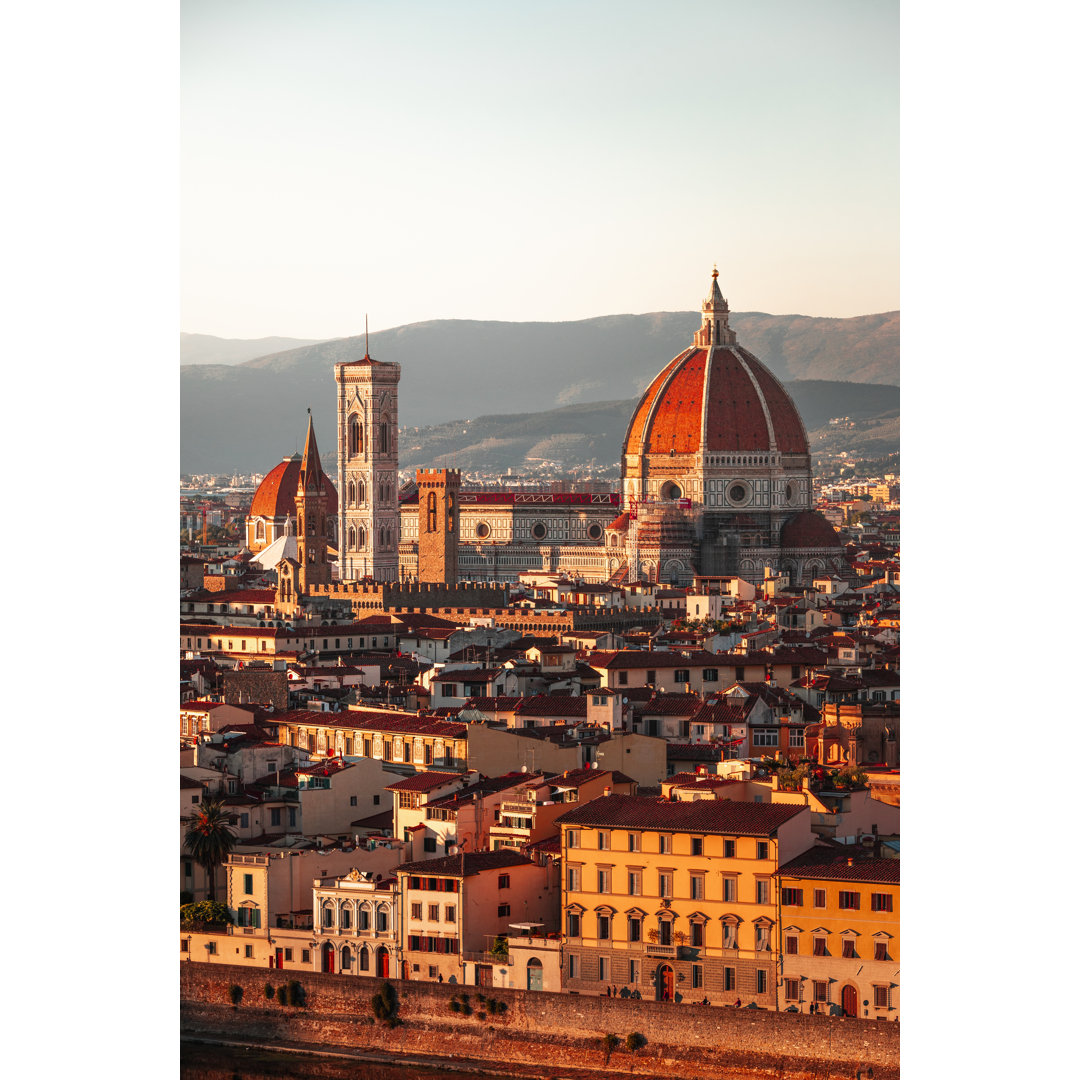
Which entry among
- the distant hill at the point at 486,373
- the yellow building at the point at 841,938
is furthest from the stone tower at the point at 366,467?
the yellow building at the point at 841,938

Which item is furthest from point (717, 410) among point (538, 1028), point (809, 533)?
point (538, 1028)

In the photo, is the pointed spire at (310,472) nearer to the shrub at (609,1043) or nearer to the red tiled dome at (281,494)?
the red tiled dome at (281,494)

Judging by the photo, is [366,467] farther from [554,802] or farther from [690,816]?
[690,816]

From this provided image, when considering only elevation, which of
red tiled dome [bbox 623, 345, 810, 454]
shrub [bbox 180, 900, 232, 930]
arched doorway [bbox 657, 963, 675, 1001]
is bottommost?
arched doorway [bbox 657, 963, 675, 1001]

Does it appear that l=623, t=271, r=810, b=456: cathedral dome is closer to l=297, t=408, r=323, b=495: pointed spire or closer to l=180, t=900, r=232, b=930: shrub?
l=297, t=408, r=323, b=495: pointed spire

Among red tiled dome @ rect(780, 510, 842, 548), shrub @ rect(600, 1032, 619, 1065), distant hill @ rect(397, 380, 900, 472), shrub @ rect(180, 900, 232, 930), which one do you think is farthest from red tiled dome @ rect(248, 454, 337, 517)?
distant hill @ rect(397, 380, 900, 472)

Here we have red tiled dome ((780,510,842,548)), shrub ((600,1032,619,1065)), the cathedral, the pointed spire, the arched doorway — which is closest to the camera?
shrub ((600,1032,619,1065))
